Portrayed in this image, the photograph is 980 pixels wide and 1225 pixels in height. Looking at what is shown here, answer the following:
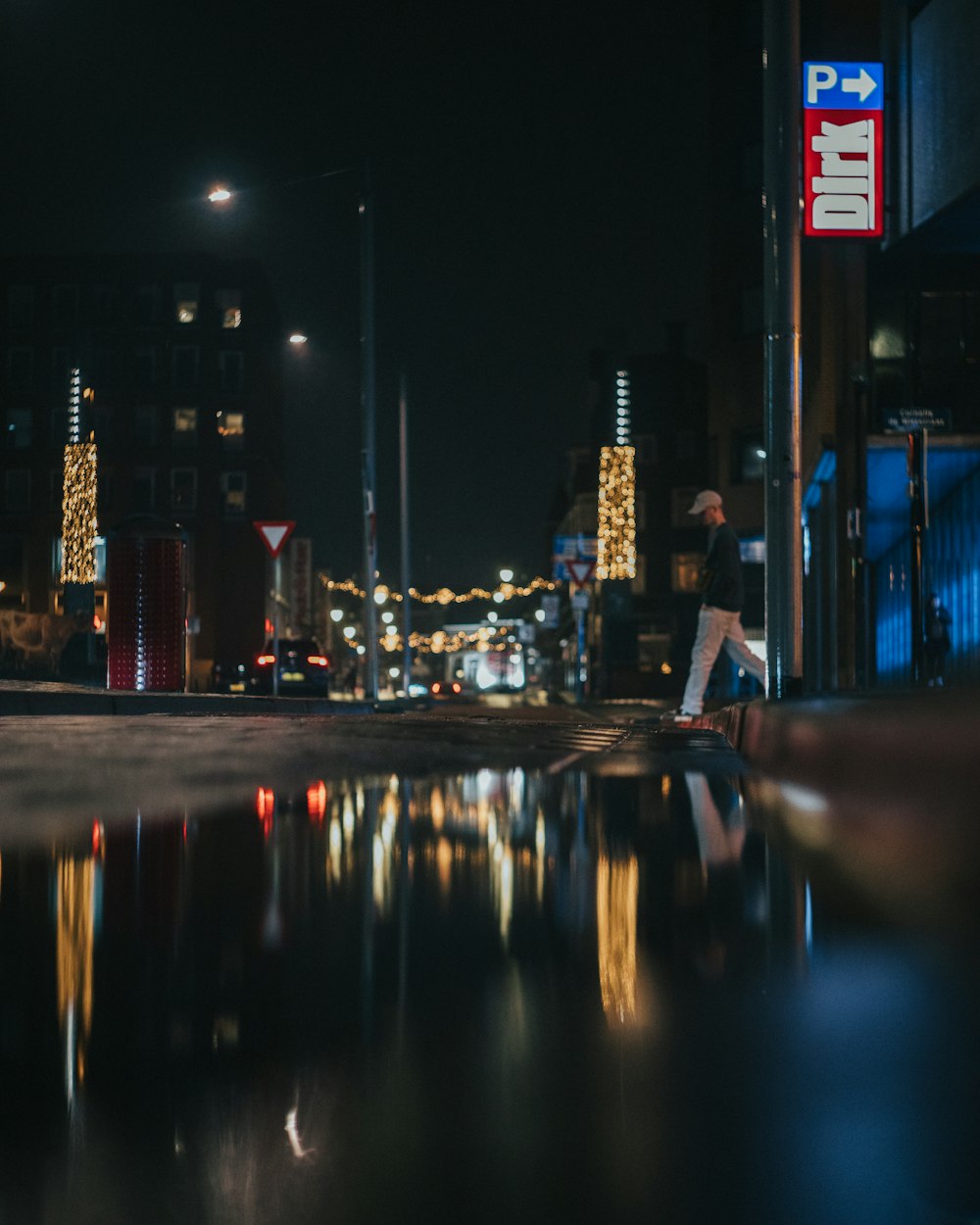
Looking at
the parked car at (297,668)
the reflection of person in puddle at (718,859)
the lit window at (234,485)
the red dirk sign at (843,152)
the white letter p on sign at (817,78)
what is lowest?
the parked car at (297,668)

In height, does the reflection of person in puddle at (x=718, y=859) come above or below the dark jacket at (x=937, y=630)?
above

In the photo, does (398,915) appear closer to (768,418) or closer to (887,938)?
(887,938)

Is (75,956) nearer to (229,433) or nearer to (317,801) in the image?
(317,801)

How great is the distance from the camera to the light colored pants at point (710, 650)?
44.4ft

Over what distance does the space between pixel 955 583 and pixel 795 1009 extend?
90.8ft

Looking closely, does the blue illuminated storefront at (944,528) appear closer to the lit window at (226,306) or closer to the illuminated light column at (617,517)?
the illuminated light column at (617,517)

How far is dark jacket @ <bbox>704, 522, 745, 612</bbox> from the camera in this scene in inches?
547

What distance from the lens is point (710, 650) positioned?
14.0m

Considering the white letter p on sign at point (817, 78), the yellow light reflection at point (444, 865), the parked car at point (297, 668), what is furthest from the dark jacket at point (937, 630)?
the yellow light reflection at point (444, 865)

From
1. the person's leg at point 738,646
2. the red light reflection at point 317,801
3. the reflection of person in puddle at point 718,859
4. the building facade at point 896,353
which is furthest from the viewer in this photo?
the building facade at point 896,353

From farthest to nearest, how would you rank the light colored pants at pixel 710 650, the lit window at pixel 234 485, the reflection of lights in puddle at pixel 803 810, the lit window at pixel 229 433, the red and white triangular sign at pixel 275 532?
the lit window at pixel 229 433 < the lit window at pixel 234 485 < the red and white triangular sign at pixel 275 532 < the light colored pants at pixel 710 650 < the reflection of lights in puddle at pixel 803 810

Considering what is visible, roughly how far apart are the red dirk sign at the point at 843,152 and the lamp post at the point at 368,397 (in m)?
10.8

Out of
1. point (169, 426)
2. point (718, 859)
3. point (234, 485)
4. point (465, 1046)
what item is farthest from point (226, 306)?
point (465, 1046)

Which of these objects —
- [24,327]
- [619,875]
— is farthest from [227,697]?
[24,327]
